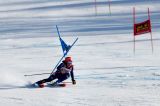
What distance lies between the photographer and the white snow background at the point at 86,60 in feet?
35.3

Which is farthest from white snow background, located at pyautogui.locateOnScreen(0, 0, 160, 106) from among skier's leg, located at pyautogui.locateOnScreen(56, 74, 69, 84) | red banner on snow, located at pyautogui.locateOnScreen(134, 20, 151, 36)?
red banner on snow, located at pyautogui.locateOnScreen(134, 20, 151, 36)

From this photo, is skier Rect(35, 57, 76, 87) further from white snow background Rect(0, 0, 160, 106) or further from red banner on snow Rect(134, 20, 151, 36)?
red banner on snow Rect(134, 20, 151, 36)

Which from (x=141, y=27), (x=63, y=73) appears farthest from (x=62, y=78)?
(x=141, y=27)

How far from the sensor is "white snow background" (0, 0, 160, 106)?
1077 centimetres

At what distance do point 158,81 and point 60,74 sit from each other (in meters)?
2.07

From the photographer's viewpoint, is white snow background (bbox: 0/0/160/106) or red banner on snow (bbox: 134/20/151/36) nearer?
white snow background (bbox: 0/0/160/106)

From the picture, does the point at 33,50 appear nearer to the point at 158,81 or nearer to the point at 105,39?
the point at 105,39

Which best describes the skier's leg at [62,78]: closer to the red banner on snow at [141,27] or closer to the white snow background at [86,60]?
the white snow background at [86,60]

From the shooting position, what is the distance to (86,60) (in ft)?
53.9

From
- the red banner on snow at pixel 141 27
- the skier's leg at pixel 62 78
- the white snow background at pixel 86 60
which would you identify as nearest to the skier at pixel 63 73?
the skier's leg at pixel 62 78

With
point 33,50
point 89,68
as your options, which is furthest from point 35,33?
point 89,68

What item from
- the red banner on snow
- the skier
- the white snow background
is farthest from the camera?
the red banner on snow

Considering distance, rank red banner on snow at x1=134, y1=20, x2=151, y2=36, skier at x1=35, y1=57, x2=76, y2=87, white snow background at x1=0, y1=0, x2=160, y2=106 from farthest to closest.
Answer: red banner on snow at x1=134, y1=20, x2=151, y2=36
skier at x1=35, y1=57, x2=76, y2=87
white snow background at x1=0, y1=0, x2=160, y2=106

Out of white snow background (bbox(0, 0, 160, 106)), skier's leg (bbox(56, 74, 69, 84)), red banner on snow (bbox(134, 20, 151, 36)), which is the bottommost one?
white snow background (bbox(0, 0, 160, 106))
